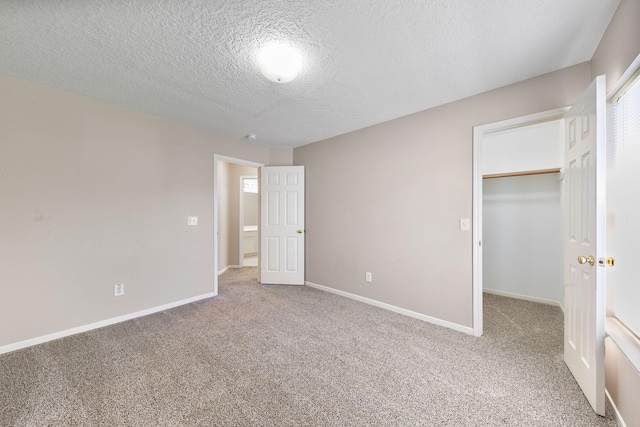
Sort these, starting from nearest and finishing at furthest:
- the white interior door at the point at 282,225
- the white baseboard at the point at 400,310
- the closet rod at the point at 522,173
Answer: the white baseboard at the point at 400,310 → the closet rod at the point at 522,173 → the white interior door at the point at 282,225

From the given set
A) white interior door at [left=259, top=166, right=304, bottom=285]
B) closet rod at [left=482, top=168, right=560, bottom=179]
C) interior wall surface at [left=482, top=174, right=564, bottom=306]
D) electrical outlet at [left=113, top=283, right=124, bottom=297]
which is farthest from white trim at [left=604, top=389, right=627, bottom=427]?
electrical outlet at [left=113, top=283, right=124, bottom=297]

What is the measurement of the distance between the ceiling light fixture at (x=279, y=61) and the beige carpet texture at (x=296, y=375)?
2.28 metres

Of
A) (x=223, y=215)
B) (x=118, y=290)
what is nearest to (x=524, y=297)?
(x=118, y=290)

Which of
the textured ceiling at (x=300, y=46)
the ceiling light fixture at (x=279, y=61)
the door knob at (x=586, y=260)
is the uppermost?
the textured ceiling at (x=300, y=46)

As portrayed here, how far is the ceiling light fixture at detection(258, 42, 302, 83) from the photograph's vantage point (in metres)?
1.73

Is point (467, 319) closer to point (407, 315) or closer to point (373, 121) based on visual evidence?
point (407, 315)

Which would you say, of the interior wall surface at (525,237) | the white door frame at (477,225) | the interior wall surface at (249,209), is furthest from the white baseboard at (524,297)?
the interior wall surface at (249,209)

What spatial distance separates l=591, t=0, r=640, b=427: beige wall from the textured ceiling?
0.33 feet

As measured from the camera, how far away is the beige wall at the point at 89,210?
2.12 m

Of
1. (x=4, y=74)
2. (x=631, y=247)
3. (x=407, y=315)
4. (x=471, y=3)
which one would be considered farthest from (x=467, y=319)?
(x=4, y=74)

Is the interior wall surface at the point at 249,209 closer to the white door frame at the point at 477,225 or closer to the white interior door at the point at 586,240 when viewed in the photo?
the white door frame at the point at 477,225

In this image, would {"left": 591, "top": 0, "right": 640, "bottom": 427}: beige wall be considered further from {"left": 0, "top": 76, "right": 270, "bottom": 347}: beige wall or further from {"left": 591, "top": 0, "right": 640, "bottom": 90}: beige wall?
{"left": 0, "top": 76, "right": 270, "bottom": 347}: beige wall

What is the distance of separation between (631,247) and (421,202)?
5.28ft

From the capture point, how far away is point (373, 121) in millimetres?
3102
